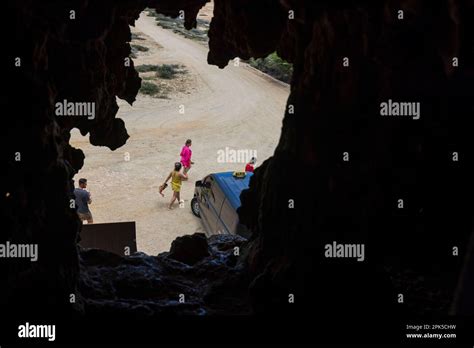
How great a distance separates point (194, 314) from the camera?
5.68 meters

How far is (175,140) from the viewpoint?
20.6 metres

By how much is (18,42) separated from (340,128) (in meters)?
2.91

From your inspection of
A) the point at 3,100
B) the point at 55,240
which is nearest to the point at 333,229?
the point at 55,240

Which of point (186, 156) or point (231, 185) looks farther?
point (186, 156)

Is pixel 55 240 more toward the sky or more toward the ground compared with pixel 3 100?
more toward the ground

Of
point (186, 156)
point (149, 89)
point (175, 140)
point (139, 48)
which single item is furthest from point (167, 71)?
point (186, 156)

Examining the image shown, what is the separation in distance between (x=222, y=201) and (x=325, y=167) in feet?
19.6

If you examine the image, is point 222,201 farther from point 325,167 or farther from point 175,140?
point 175,140

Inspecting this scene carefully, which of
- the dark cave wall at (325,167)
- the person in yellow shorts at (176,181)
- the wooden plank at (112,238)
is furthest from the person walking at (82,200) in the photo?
the dark cave wall at (325,167)

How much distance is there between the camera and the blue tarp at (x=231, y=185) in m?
10.6

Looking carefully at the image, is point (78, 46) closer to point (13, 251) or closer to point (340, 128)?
point (13, 251)

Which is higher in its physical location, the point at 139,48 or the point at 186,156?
the point at 139,48

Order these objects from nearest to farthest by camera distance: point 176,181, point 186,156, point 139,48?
point 176,181, point 186,156, point 139,48

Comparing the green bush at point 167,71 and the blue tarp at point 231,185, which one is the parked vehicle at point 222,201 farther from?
the green bush at point 167,71
